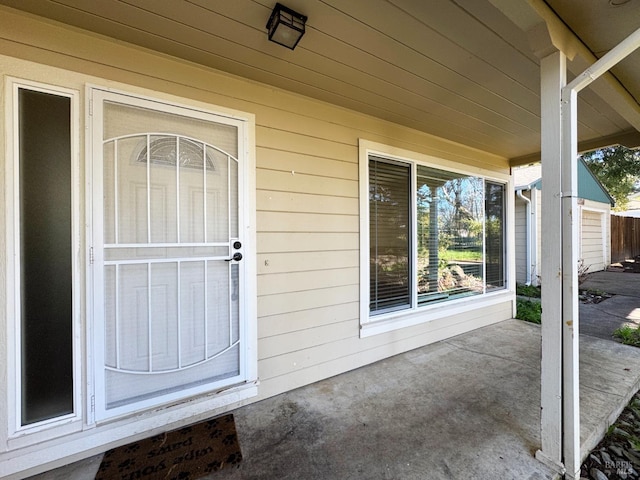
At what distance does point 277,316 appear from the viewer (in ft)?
7.42

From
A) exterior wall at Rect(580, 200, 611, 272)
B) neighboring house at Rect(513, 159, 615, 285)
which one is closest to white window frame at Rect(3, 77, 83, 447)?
neighboring house at Rect(513, 159, 615, 285)

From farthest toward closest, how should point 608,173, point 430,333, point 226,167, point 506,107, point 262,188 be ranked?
point 608,173
point 430,333
point 506,107
point 262,188
point 226,167

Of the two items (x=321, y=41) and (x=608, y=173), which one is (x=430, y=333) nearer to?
(x=321, y=41)

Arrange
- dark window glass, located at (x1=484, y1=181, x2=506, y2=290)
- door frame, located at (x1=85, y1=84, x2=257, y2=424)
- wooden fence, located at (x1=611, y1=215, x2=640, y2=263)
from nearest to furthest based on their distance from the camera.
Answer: door frame, located at (x1=85, y1=84, x2=257, y2=424), dark window glass, located at (x1=484, y1=181, x2=506, y2=290), wooden fence, located at (x1=611, y1=215, x2=640, y2=263)

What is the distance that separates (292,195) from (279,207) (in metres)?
0.16

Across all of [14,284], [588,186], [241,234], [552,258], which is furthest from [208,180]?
[588,186]

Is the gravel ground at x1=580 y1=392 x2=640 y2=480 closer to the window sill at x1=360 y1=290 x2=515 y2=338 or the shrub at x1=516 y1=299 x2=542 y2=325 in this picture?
the window sill at x1=360 y1=290 x2=515 y2=338

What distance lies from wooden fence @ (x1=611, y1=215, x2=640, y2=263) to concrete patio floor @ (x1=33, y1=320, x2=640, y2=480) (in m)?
10.4

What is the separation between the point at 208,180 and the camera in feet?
6.56

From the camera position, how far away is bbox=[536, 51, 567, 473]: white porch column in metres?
1.49

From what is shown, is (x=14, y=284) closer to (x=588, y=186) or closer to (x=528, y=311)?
(x=528, y=311)

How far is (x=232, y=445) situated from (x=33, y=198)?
1.82 meters

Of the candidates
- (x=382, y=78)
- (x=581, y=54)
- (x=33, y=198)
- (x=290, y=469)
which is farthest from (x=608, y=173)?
(x=33, y=198)

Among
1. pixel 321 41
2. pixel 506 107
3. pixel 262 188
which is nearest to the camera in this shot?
pixel 321 41
